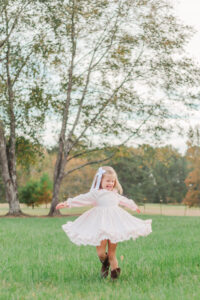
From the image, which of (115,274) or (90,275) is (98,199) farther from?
(90,275)

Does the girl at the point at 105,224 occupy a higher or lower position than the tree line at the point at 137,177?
lower

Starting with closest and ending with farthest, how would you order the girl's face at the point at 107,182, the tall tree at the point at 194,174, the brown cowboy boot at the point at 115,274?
the brown cowboy boot at the point at 115,274 < the girl's face at the point at 107,182 < the tall tree at the point at 194,174

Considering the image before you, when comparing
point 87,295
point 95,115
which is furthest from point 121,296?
point 95,115

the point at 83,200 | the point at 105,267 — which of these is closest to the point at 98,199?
the point at 83,200

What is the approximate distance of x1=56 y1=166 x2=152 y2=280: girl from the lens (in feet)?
20.4

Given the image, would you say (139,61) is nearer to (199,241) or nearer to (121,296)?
(199,241)

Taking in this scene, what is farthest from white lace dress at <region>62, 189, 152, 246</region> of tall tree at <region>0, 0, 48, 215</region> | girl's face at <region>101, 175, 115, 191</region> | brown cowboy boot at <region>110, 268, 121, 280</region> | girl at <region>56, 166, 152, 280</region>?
tall tree at <region>0, 0, 48, 215</region>

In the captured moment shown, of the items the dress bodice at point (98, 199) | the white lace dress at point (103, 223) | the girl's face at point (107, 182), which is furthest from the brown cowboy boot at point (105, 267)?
the girl's face at point (107, 182)

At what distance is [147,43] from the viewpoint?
1098 inches

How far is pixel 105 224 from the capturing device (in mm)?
6250

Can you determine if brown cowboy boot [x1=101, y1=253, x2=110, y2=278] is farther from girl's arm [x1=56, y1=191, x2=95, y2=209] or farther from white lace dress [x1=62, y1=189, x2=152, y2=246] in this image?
girl's arm [x1=56, y1=191, x2=95, y2=209]

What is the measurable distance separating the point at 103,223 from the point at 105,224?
1.2 inches

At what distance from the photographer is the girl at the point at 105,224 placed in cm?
620

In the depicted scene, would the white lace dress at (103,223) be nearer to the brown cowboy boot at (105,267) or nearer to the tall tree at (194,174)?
the brown cowboy boot at (105,267)
